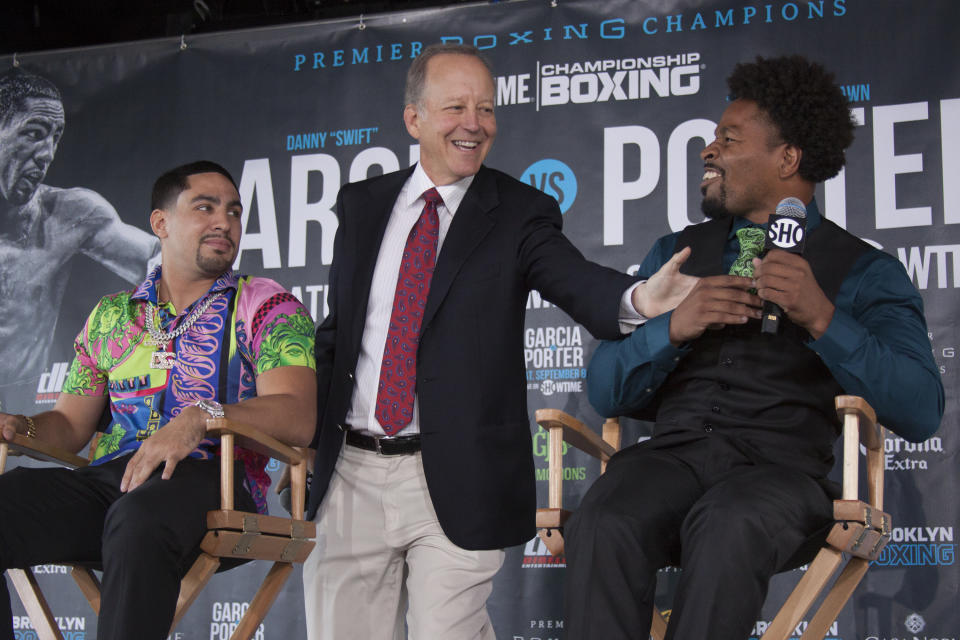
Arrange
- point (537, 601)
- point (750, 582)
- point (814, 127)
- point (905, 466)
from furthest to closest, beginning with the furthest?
1. point (537, 601)
2. point (905, 466)
3. point (814, 127)
4. point (750, 582)

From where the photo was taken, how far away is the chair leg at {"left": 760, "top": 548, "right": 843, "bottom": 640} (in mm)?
2213

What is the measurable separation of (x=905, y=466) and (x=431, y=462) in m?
1.90

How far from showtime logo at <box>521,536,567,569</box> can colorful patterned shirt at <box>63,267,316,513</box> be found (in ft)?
4.26

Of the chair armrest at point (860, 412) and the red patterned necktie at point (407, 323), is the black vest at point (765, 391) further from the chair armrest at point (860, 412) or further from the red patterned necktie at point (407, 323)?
the red patterned necktie at point (407, 323)

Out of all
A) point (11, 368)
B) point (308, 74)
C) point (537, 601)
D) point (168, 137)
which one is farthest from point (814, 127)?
point (11, 368)

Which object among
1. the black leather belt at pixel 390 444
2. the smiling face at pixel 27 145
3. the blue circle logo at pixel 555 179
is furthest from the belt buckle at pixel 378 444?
the smiling face at pixel 27 145

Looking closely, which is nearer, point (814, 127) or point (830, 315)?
point (830, 315)

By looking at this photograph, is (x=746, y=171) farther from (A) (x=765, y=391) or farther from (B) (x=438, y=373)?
(B) (x=438, y=373)

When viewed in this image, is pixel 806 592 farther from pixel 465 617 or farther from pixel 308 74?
pixel 308 74

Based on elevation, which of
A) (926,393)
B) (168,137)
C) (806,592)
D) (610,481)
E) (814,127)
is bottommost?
(806,592)

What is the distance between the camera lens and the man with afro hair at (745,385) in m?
2.12

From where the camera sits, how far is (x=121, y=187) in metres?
4.58

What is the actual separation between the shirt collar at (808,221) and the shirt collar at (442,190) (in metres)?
0.70

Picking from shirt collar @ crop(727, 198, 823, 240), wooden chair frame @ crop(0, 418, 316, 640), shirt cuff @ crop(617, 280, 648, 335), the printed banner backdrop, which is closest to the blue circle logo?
the printed banner backdrop
